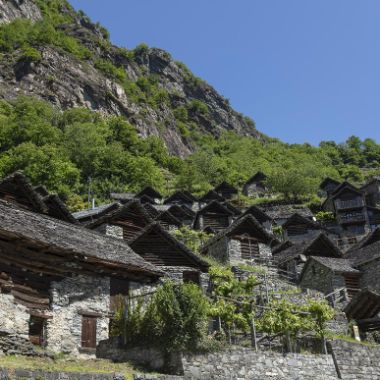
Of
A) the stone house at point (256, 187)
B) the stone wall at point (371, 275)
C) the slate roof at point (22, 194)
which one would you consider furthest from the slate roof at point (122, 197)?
the slate roof at point (22, 194)

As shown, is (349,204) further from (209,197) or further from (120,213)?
(120,213)

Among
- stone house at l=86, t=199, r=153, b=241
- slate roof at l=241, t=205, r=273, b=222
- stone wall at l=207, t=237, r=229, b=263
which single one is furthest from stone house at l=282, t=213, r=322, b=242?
stone house at l=86, t=199, r=153, b=241

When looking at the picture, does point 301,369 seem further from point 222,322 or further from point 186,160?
point 186,160

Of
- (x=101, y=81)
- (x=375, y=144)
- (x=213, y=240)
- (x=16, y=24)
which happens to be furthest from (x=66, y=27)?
(x=213, y=240)

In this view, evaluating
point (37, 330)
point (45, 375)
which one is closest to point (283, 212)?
point (37, 330)

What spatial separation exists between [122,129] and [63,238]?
81522 millimetres

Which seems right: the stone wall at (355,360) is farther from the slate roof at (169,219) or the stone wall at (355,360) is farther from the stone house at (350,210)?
the stone house at (350,210)

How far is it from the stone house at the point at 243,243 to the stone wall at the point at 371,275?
7671 mm

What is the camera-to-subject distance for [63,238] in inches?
867

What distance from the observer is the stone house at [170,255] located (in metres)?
29.1

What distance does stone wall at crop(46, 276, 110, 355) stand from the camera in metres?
19.3

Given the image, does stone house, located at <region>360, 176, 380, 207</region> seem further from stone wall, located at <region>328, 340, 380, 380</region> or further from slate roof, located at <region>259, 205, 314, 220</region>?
stone wall, located at <region>328, 340, 380, 380</region>

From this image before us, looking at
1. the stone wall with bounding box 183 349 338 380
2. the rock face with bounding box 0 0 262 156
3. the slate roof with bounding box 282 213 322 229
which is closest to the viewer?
the stone wall with bounding box 183 349 338 380

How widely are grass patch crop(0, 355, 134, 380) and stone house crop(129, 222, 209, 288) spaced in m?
11.0
